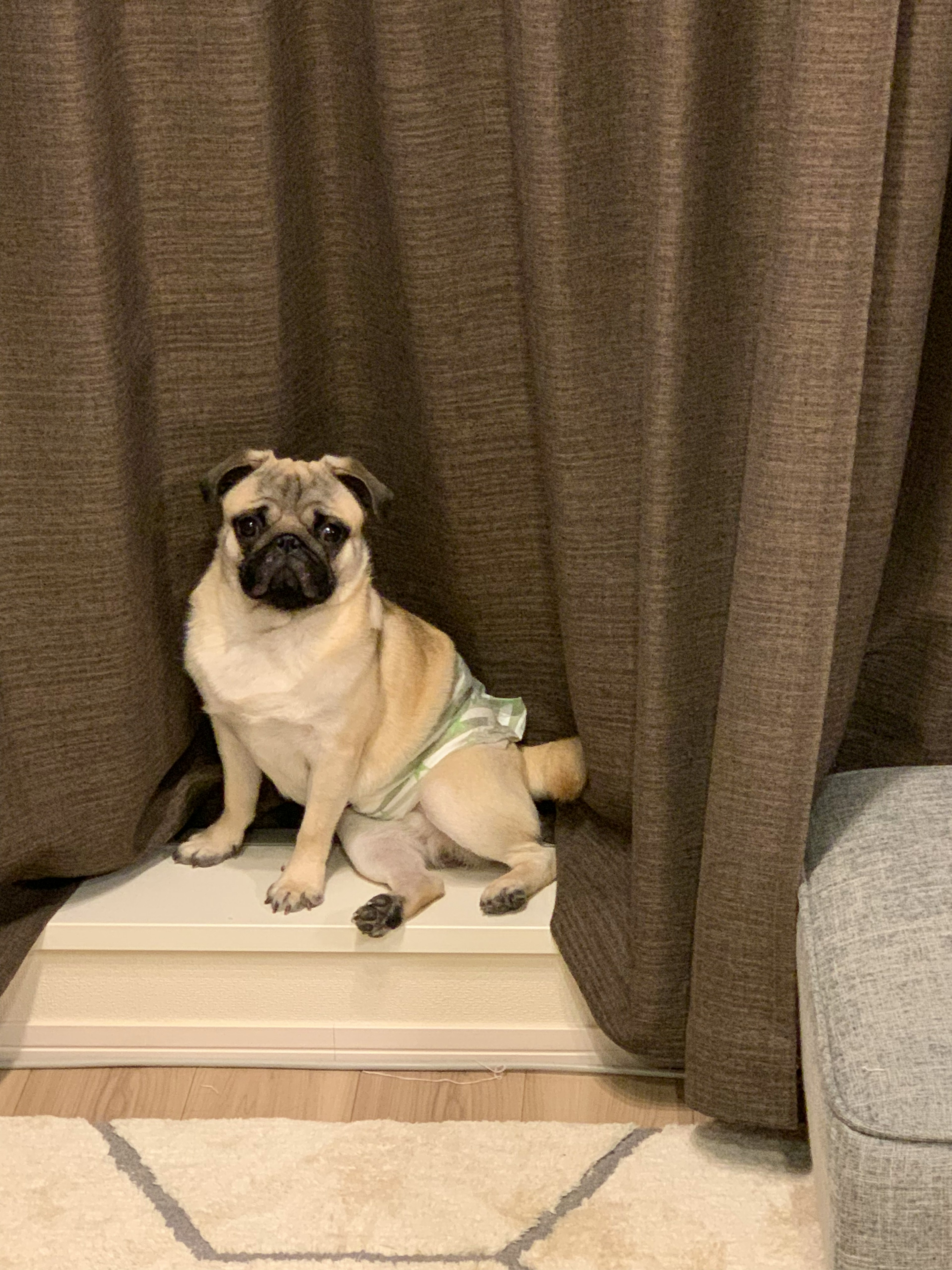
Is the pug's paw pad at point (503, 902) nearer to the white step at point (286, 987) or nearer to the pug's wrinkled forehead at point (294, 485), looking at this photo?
the white step at point (286, 987)

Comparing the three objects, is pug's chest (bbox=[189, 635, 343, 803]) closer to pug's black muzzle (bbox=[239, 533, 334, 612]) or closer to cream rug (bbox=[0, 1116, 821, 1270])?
pug's black muzzle (bbox=[239, 533, 334, 612])

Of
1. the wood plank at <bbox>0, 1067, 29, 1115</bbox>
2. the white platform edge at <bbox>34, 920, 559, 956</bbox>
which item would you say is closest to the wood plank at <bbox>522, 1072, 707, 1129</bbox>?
the white platform edge at <bbox>34, 920, 559, 956</bbox>

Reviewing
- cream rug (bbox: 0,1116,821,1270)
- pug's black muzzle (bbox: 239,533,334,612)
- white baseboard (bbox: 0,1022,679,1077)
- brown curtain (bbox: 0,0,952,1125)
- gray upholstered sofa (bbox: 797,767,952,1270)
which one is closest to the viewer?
gray upholstered sofa (bbox: 797,767,952,1270)

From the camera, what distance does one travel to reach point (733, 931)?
4.87 ft

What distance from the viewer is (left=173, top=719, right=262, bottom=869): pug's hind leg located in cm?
187

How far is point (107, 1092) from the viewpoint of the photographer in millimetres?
1766

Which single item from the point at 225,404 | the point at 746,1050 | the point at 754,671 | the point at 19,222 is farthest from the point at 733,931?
the point at 19,222

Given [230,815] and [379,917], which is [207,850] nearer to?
[230,815]

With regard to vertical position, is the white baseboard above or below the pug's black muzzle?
below

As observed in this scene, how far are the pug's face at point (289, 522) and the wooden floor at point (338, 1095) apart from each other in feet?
2.03

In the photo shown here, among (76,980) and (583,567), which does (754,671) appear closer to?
(583,567)

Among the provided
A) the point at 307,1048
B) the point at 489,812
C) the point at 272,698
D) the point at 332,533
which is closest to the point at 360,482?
the point at 332,533

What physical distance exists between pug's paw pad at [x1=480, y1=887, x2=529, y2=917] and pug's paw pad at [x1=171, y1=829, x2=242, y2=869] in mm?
376

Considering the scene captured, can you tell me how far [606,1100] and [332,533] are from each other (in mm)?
795
